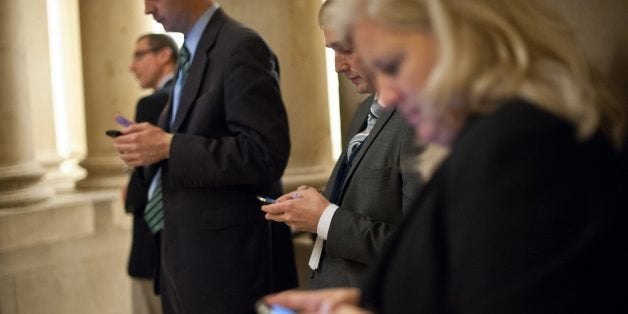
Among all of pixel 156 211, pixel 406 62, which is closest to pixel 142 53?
pixel 156 211

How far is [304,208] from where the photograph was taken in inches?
91.9

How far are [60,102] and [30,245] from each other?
223 cm

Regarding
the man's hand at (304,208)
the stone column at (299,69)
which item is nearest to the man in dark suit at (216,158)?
the man's hand at (304,208)

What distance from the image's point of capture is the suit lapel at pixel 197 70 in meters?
3.08

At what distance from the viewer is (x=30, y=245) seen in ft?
15.8

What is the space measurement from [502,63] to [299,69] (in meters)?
3.44

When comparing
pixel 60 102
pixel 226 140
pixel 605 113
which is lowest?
pixel 60 102

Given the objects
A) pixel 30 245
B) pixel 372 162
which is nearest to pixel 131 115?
pixel 30 245

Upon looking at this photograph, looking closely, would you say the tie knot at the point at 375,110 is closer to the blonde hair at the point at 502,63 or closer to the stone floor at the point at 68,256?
the blonde hair at the point at 502,63

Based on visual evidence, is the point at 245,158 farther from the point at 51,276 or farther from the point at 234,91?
the point at 51,276

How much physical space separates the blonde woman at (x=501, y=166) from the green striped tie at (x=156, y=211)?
205 centimetres

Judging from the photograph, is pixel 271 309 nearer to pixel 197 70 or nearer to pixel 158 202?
pixel 197 70

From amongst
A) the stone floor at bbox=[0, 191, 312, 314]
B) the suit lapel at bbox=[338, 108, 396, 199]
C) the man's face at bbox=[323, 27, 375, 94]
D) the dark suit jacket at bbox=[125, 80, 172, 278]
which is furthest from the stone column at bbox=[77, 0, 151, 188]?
the suit lapel at bbox=[338, 108, 396, 199]

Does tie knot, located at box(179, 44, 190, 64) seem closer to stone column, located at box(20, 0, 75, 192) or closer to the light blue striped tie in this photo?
the light blue striped tie
